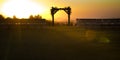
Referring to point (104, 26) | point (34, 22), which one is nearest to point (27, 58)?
point (104, 26)

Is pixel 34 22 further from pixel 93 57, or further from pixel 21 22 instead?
pixel 93 57

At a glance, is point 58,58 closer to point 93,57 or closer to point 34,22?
point 93,57

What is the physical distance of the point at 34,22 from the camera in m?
60.6

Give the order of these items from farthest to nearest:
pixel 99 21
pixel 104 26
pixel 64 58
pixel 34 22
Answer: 1. pixel 34 22
2. pixel 99 21
3. pixel 104 26
4. pixel 64 58

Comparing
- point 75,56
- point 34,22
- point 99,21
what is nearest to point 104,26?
point 99,21

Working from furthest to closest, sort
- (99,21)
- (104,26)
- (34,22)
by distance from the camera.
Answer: (34,22) → (99,21) → (104,26)

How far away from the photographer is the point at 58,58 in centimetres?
1784

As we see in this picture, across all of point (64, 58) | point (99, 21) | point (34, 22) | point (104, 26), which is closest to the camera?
point (64, 58)

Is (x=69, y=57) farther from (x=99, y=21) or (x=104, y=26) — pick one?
(x=99, y=21)

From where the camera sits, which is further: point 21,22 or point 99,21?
point 21,22

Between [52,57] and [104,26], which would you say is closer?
[52,57]

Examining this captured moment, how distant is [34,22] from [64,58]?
43131 mm

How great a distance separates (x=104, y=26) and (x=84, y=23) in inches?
266

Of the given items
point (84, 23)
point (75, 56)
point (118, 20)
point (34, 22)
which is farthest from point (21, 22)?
point (75, 56)
